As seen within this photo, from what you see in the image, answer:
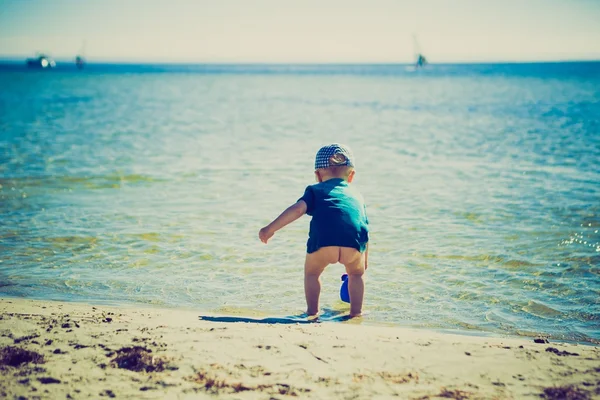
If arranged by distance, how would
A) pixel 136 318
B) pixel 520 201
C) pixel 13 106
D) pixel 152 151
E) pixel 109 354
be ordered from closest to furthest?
1. pixel 109 354
2. pixel 136 318
3. pixel 520 201
4. pixel 152 151
5. pixel 13 106

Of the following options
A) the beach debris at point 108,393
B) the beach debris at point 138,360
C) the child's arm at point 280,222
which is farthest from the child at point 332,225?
the beach debris at point 108,393

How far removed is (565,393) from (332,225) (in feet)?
5.99

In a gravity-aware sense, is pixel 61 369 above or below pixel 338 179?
below

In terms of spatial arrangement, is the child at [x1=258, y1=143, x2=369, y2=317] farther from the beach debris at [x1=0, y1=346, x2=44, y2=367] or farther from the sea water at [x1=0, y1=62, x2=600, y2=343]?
the beach debris at [x1=0, y1=346, x2=44, y2=367]

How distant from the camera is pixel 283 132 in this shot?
17.4 metres

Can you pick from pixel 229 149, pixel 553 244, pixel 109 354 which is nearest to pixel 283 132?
→ pixel 229 149

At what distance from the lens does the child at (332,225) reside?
384cm

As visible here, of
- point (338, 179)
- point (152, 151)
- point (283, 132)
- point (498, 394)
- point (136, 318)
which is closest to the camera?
point (498, 394)

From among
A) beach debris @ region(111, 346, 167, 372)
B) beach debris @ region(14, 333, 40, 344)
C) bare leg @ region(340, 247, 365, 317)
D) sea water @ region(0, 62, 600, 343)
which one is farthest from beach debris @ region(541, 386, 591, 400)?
beach debris @ region(14, 333, 40, 344)

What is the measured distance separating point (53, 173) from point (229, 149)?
463 cm

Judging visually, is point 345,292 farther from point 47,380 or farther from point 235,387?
point 47,380

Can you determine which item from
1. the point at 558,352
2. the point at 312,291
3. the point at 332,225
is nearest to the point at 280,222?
the point at 332,225

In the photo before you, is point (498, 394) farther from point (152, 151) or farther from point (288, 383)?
point (152, 151)

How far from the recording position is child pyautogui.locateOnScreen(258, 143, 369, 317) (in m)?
3.84
